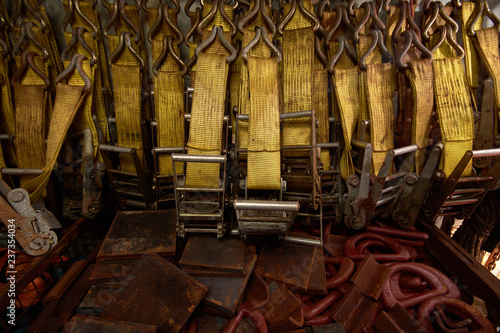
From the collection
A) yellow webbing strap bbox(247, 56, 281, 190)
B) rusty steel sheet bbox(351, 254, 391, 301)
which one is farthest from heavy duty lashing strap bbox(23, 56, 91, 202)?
rusty steel sheet bbox(351, 254, 391, 301)

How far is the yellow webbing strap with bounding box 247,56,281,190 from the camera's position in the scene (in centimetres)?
225

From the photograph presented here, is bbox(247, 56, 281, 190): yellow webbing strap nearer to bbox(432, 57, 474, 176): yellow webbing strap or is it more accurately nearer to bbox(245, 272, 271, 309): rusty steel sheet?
bbox(245, 272, 271, 309): rusty steel sheet

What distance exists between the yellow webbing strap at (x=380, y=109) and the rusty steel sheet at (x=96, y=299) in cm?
261

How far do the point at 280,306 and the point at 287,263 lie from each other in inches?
13.5

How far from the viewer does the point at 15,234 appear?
204 cm

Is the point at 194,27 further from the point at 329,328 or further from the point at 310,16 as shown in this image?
the point at 329,328

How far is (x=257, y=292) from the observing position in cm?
197

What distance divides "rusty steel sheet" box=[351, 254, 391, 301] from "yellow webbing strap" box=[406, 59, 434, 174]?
1.17 m

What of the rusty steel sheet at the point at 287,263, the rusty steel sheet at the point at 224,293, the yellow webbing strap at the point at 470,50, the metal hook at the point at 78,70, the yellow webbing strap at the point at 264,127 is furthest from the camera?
the yellow webbing strap at the point at 470,50

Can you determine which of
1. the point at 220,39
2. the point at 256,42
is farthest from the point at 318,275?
the point at 220,39

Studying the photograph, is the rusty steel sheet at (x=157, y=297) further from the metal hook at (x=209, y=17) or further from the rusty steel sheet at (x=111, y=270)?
the metal hook at (x=209, y=17)

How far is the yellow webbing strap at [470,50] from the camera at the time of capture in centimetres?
285

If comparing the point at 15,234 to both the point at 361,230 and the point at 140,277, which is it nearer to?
the point at 140,277

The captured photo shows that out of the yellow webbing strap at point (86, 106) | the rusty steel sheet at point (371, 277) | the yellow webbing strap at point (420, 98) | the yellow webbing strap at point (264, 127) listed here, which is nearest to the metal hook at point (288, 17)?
the yellow webbing strap at point (264, 127)
